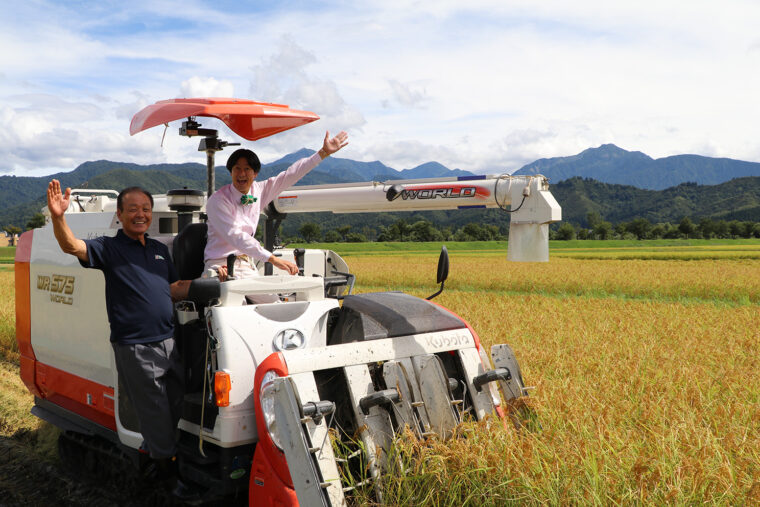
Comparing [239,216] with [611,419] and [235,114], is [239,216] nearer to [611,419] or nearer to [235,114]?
[235,114]

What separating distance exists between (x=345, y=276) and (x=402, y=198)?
990mm

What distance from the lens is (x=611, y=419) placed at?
13.6 feet

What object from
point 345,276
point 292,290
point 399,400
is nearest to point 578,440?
point 399,400

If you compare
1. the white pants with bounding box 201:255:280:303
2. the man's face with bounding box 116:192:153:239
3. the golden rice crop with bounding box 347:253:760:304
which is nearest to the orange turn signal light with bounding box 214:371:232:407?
the white pants with bounding box 201:255:280:303

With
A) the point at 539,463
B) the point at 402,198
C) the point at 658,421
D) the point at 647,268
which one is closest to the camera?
the point at 539,463

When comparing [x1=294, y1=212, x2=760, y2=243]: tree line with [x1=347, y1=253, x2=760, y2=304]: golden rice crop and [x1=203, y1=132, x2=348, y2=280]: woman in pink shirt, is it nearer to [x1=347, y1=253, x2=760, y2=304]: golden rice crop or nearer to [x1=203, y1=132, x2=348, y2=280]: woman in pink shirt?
[x1=347, y1=253, x2=760, y2=304]: golden rice crop

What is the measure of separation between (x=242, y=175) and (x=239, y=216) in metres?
0.30

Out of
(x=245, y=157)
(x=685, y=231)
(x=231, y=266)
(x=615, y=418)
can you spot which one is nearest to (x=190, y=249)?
(x=231, y=266)

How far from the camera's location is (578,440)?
11.2ft

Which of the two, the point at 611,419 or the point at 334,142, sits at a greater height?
the point at 334,142

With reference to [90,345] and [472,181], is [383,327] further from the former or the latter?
[90,345]

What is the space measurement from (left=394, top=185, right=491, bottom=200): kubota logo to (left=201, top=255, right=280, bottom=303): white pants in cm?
179

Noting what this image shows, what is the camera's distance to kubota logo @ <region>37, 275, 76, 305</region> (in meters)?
4.87

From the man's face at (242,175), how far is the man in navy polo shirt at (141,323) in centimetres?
69
